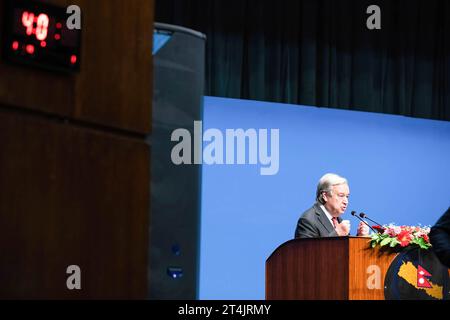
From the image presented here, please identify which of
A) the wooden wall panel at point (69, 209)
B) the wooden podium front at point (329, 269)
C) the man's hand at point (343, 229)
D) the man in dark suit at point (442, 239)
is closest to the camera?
the wooden wall panel at point (69, 209)

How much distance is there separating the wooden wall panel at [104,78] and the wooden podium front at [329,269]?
245cm

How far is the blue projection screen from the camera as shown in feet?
21.2

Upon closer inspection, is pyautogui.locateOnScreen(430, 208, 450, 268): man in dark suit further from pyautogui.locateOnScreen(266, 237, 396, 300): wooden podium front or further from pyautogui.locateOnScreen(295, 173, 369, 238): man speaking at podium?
pyautogui.locateOnScreen(295, 173, 369, 238): man speaking at podium

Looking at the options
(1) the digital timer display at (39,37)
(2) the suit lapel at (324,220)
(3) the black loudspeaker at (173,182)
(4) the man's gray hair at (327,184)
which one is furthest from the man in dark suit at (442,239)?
(4) the man's gray hair at (327,184)

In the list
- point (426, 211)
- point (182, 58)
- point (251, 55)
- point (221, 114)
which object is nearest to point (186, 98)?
point (182, 58)

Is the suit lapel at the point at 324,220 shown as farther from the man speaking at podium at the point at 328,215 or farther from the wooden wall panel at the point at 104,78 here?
the wooden wall panel at the point at 104,78

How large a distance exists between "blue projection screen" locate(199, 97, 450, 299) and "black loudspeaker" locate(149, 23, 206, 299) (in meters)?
3.87

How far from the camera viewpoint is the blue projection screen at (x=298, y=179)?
21.2 feet

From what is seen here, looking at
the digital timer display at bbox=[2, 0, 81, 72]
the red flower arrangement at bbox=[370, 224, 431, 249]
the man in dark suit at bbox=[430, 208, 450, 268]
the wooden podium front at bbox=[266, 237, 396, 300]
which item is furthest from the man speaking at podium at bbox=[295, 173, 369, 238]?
the digital timer display at bbox=[2, 0, 81, 72]

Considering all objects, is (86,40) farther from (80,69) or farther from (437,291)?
(437,291)

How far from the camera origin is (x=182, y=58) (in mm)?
2469

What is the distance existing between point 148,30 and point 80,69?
264 millimetres

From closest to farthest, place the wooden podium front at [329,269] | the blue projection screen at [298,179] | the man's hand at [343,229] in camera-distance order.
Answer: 1. the wooden podium front at [329,269]
2. the man's hand at [343,229]
3. the blue projection screen at [298,179]

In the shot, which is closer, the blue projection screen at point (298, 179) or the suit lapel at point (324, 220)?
the suit lapel at point (324, 220)
